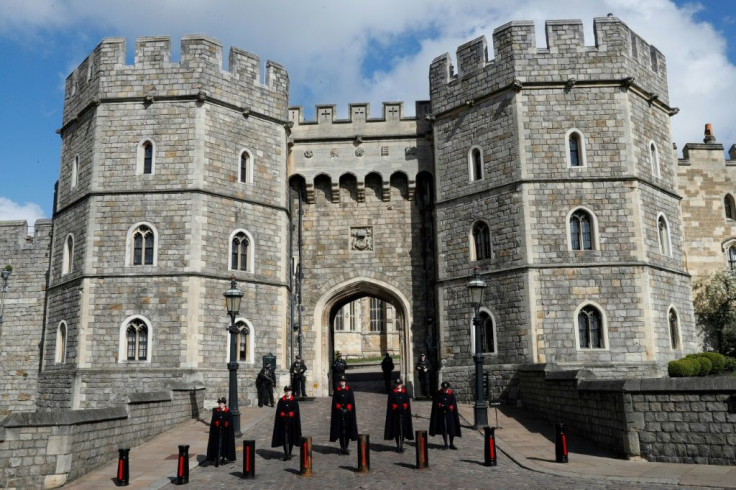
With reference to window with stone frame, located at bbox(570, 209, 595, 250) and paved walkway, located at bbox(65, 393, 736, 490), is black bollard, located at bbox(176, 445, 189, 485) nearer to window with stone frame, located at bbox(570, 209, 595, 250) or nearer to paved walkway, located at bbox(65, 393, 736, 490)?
paved walkway, located at bbox(65, 393, 736, 490)

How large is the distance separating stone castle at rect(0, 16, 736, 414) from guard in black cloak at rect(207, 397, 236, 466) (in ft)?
18.5

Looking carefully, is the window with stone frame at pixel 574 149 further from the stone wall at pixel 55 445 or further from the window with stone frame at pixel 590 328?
the stone wall at pixel 55 445

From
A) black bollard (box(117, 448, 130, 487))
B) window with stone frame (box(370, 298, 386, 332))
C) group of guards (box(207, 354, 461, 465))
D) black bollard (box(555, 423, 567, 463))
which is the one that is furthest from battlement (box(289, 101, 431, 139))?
window with stone frame (box(370, 298, 386, 332))

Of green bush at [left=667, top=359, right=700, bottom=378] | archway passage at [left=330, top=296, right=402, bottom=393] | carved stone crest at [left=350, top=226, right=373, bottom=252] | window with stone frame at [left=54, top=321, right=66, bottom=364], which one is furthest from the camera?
archway passage at [left=330, top=296, right=402, bottom=393]

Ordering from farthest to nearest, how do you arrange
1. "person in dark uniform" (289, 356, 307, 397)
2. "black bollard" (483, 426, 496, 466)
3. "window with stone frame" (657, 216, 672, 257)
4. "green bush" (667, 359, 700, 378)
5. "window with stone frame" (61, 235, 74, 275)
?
"window with stone frame" (61, 235, 74, 275), "person in dark uniform" (289, 356, 307, 397), "window with stone frame" (657, 216, 672, 257), "green bush" (667, 359, 700, 378), "black bollard" (483, 426, 496, 466)

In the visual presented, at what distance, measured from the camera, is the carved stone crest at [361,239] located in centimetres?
2377

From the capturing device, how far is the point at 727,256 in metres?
25.0

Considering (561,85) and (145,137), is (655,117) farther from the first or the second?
(145,137)

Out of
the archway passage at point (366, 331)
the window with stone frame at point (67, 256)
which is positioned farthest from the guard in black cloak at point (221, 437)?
the archway passage at point (366, 331)

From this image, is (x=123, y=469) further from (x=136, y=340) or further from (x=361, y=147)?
(x=361, y=147)

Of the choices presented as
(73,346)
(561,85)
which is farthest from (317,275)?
(561,85)

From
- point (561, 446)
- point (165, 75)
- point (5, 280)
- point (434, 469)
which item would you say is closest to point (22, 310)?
point (5, 280)

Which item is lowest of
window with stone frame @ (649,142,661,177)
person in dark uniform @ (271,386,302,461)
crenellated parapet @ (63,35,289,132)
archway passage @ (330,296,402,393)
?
person in dark uniform @ (271,386,302,461)

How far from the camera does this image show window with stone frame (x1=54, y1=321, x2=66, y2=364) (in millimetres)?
20875
